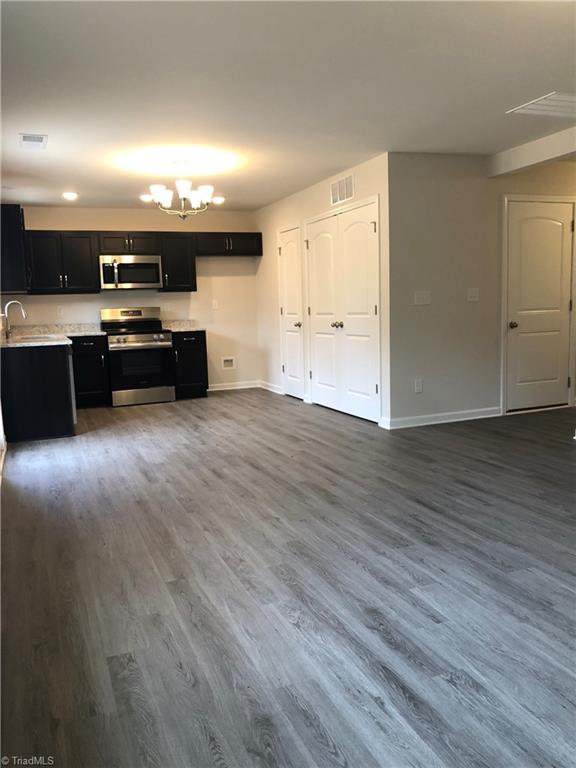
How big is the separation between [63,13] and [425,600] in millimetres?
2935

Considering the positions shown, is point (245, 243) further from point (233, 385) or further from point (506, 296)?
point (506, 296)

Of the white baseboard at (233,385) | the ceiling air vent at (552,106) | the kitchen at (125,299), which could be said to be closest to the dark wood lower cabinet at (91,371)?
the kitchen at (125,299)

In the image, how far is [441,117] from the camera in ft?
13.8

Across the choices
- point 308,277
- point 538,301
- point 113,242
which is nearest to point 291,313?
point 308,277

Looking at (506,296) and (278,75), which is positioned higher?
(278,75)

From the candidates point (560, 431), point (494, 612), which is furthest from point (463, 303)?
point (494, 612)

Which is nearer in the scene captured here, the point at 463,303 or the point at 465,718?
the point at 465,718

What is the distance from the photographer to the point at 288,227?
23.9 ft

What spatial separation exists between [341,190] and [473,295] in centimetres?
173

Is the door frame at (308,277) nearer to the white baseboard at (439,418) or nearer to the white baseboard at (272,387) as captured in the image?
the white baseboard at (439,418)

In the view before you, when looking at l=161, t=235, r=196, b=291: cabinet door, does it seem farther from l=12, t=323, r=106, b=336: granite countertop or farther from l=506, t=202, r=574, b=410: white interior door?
l=506, t=202, r=574, b=410: white interior door

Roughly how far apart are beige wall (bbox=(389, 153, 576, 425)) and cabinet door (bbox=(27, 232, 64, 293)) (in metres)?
4.29

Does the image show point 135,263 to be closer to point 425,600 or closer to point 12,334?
point 12,334

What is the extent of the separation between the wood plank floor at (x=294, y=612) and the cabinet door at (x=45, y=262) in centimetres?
343
